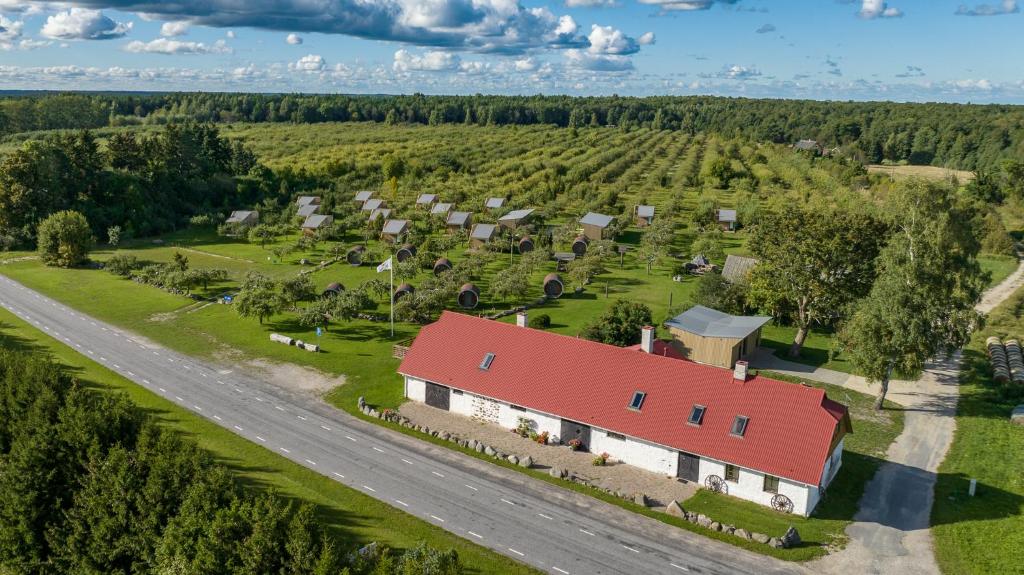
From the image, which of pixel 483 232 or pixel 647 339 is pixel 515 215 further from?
pixel 647 339

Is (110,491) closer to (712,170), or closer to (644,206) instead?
(644,206)

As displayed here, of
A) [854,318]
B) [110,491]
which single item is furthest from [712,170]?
[110,491]

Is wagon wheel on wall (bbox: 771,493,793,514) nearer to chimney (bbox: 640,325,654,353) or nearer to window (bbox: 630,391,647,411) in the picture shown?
window (bbox: 630,391,647,411)

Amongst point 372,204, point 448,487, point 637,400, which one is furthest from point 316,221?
point 637,400

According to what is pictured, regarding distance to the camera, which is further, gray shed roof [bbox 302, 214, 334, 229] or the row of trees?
gray shed roof [bbox 302, 214, 334, 229]

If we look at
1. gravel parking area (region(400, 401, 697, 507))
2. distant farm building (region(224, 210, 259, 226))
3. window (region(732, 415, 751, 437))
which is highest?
distant farm building (region(224, 210, 259, 226))

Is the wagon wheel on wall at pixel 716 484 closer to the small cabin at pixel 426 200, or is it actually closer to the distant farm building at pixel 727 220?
the distant farm building at pixel 727 220

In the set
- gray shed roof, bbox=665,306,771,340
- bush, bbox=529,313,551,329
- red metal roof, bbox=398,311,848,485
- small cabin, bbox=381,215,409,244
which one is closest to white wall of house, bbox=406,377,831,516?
red metal roof, bbox=398,311,848,485
